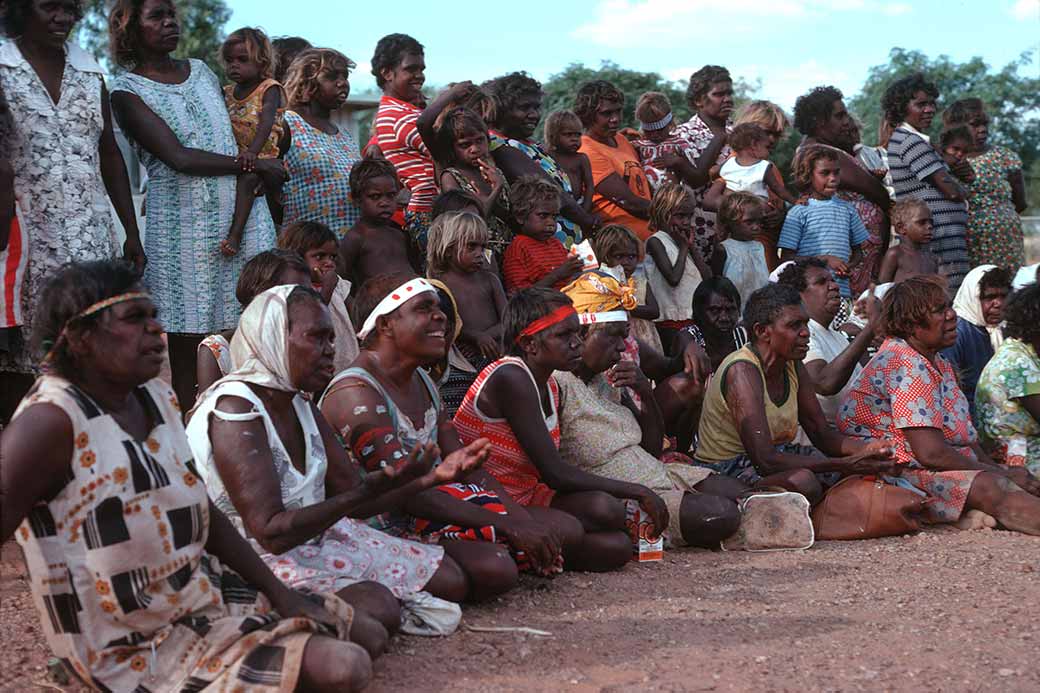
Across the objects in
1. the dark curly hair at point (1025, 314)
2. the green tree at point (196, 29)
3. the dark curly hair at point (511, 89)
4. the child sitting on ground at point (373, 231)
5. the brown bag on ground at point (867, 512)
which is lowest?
the brown bag on ground at point (867, 512)

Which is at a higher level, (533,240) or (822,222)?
(822,222)

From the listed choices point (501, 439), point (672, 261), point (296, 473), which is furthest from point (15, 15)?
point (672, 261)

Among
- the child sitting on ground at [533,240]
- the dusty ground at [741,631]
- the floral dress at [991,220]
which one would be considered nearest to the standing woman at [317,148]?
the child sitting on ground at [533,240]

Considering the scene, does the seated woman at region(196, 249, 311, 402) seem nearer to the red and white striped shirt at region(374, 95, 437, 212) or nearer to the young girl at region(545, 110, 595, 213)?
the red and white striped shirt at region(374, 95, 437, 212)

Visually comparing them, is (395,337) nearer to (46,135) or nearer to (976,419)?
(46,135)

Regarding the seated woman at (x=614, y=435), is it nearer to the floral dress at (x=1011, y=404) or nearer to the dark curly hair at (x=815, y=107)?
the floral dress at (x=1011, y=404)

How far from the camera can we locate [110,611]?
3.30 metres

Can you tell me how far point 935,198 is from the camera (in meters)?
9.61

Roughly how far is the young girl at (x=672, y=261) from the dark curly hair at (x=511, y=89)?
1.13 meters

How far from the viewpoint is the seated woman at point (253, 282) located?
5402mm

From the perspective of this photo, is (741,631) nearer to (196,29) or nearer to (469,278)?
(469,278)

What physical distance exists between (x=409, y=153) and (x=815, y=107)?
12.0ft

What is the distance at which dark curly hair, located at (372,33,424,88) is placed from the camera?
757cm

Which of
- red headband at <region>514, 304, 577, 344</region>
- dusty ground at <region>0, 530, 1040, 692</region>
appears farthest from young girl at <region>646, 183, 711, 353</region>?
dusty ground at <region>0, 530, 1040, 692</region>
